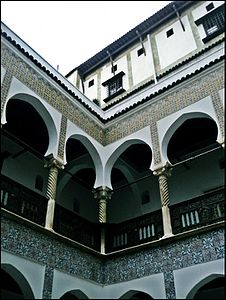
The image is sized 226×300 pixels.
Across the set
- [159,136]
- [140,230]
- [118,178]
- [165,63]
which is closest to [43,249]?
[140,230]

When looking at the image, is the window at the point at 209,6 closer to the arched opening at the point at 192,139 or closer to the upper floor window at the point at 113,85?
the upper floor window at the point at 113,85

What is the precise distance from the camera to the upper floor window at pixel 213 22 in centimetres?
1227

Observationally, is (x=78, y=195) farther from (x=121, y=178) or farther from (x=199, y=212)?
(x=199, y=212)

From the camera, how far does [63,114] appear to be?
31.4ft

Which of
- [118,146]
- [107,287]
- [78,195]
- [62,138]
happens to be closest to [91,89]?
[78,195]

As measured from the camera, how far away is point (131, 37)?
1506cm

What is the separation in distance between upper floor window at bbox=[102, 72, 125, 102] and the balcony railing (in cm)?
664

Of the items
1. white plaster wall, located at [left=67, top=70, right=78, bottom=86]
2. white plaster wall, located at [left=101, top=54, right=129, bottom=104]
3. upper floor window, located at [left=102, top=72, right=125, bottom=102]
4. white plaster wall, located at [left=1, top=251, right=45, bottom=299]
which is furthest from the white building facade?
Answer: white plaster wall, located at [left=67, top=70, right=78, bottom=86]

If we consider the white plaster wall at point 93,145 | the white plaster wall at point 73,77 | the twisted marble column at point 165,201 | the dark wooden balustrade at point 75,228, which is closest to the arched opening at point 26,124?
the white plaster wall at point 93,145

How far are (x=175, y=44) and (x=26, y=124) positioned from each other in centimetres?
677

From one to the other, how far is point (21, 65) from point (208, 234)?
19.8 ft

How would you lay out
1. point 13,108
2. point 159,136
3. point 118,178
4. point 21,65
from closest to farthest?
point 21,65 → point 159,136 → point 13,108 → point 118,178

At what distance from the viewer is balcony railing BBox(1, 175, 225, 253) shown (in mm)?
7707

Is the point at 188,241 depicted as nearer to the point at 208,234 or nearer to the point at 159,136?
the point at 208,234
